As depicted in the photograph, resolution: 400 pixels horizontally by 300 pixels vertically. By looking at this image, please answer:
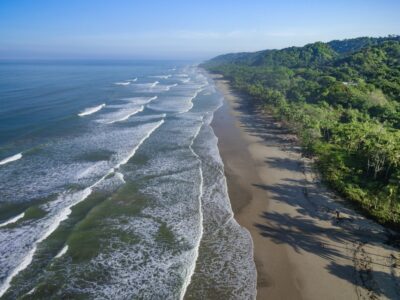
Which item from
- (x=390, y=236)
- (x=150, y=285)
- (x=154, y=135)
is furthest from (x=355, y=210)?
(x=154, y=135)

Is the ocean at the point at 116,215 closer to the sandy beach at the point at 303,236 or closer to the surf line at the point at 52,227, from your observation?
the surf line at the point at 52,227

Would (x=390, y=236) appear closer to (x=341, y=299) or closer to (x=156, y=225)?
(x=341, y=299)

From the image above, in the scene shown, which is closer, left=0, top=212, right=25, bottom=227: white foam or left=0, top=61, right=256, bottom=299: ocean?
left=0, top=61, right=256, bottom=299: ocean

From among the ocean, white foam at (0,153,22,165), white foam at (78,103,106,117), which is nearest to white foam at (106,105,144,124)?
the ocean

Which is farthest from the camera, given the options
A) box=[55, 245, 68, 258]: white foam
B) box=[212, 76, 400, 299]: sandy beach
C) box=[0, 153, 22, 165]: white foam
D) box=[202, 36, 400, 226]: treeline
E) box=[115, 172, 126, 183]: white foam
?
box=[0, 153, 22, 165]: white foam

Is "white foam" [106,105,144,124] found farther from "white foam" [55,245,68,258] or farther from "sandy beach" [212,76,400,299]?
"white foam" [55,245,68,258]

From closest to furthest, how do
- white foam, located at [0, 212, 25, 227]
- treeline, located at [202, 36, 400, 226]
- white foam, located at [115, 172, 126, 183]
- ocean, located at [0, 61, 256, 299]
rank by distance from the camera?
1. ocean, located at [0, 61, 256, 299]
2. white foam, located at [0, 212, 25, 227]
3. treeline, located at [202, 36, 400, 226]
4. white foam, located at [115, 172, 126, 183]

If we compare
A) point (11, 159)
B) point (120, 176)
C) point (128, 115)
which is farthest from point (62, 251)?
point (128, 115)
